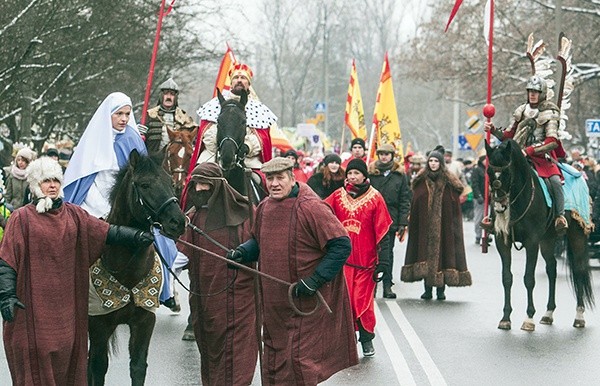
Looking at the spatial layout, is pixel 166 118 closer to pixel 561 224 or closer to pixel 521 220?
pixel 521 220

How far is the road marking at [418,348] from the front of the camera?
11192 millimetres

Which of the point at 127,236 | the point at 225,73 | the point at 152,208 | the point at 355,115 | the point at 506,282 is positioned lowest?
the point at 506,282

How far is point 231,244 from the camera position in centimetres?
1041

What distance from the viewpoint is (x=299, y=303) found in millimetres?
8805

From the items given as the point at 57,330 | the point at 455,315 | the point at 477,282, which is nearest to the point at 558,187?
the point at 455,315

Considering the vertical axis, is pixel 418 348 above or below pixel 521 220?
below

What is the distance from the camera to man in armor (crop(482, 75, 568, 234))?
49.2 ft

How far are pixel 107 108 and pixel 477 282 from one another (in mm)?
10844

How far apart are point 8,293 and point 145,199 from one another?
117 cm

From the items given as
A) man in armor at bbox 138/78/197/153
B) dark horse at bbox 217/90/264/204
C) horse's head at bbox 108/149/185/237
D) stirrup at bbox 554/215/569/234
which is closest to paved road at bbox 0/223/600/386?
stirrup at bbox 554/215/569/234

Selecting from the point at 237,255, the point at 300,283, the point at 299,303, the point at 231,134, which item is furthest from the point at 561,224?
the point at 300,283

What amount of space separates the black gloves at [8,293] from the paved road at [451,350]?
298 centimetres

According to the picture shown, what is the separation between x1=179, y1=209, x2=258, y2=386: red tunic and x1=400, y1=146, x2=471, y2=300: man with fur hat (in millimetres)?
7339

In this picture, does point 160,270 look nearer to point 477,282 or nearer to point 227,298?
point 227,298
